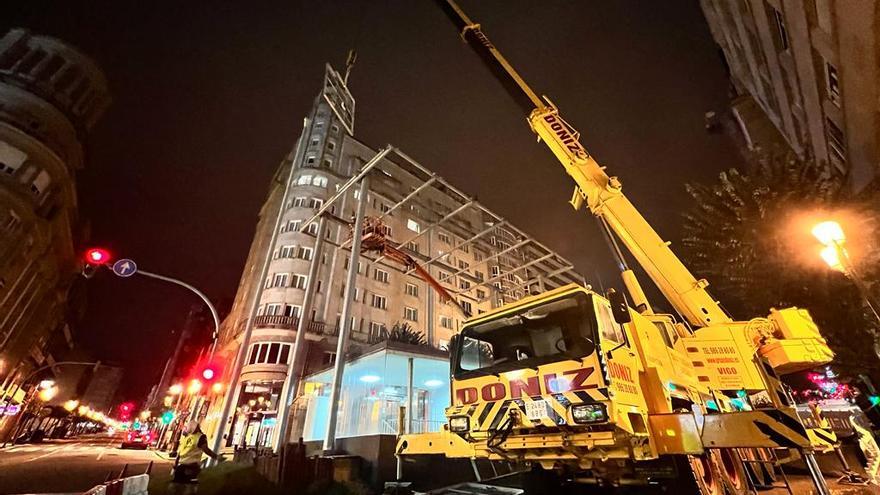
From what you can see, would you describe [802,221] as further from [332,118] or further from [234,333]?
[332,118]

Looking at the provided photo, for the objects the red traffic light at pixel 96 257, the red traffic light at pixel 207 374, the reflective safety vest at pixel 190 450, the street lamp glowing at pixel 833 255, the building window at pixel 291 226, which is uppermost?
the building window at pixel 291 226

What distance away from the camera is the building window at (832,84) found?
11.1 metres

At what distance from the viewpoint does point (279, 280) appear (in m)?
28.3

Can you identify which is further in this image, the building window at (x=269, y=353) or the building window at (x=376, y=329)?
the building window at (x=376, y=329)

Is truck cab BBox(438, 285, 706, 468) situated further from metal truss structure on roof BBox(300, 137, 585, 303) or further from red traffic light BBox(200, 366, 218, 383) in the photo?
metal truss structure on roof BBox(300, 137, 585, 303)

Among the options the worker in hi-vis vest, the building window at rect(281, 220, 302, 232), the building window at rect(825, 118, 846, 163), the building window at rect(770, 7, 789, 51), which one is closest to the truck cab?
the worker in hi-vis vest

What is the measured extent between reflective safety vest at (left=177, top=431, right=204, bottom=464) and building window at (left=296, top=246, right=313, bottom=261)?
21707 mm

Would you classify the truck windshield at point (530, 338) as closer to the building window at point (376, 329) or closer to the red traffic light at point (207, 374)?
the red traffic light at point (207, 374)

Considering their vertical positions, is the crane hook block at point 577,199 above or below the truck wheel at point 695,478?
above

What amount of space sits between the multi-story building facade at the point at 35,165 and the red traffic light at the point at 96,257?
1144 inches

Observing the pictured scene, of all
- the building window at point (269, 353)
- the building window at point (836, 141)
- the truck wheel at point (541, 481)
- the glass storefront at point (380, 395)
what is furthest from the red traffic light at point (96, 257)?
the building window at point (836, 141)

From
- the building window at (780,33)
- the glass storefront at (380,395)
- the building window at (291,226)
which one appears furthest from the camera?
the building window at (291,226)

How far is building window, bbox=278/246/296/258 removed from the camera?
29406 mm

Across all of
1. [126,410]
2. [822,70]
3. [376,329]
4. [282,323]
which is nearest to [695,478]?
[822,70]
